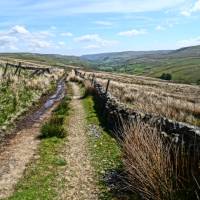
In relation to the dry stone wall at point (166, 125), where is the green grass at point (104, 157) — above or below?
below

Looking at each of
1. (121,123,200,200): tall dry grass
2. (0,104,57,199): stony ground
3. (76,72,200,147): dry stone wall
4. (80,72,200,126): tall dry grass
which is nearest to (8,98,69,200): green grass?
(0,104,57,199): stony ground

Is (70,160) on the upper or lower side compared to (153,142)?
lower

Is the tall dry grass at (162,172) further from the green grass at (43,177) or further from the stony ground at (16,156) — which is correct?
the stony ground at (16,156)

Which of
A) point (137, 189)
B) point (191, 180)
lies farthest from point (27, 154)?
point (191, 180)

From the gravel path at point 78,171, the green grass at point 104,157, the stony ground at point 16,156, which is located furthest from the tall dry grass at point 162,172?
the stony ground at point 16,156

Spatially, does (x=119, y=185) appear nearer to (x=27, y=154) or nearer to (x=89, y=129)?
(x=27, y=154)

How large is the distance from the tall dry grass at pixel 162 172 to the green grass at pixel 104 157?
1.23m

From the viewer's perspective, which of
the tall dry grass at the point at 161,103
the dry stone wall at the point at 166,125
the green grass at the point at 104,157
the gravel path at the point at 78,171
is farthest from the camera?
the tall dry grass at the point at 161,103

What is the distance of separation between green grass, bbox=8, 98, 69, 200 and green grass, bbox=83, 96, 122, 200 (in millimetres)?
1080

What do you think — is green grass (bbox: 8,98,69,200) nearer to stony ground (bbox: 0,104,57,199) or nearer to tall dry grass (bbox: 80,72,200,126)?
stony ground (bbox: 0,104,57,199)

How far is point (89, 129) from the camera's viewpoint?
1880 centimetres

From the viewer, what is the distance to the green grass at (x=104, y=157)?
35.2ft

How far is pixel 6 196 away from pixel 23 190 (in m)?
0.51

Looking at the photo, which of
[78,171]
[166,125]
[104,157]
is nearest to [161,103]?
[104,157]
